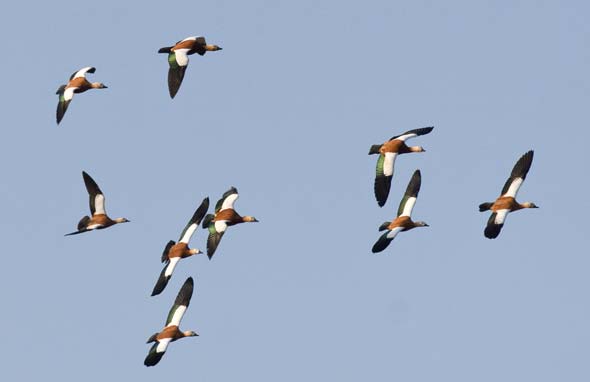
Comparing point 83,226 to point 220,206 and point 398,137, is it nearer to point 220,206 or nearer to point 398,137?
point 220,206

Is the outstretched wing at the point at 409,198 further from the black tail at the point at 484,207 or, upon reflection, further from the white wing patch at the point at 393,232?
the black tail at the point at 484,207

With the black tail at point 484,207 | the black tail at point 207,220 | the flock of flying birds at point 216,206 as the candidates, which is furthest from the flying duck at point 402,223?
the black tail at point 207,220

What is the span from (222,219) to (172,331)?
5.17m

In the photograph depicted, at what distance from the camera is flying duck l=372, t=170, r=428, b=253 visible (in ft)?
352

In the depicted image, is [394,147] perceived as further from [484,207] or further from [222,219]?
[222,219]

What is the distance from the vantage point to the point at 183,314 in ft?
351

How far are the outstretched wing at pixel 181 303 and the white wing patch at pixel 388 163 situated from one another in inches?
367

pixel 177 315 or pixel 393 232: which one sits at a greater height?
pixel 393 232

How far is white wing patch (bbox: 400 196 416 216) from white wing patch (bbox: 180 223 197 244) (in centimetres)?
891

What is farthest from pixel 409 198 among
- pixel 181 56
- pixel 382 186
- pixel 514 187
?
pixel 181 56

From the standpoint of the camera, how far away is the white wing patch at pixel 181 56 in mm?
106000

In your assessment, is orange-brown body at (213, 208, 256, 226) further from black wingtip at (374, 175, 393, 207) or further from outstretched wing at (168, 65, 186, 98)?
outstretched wing at (168, 65, 186, 98)

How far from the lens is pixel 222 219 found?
10762 cm

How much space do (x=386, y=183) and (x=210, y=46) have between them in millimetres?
9474
